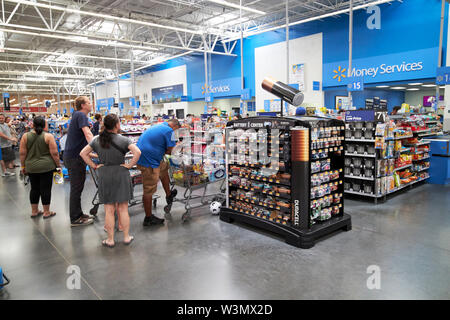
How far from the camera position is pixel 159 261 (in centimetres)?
349

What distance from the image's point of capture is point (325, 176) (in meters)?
4.11

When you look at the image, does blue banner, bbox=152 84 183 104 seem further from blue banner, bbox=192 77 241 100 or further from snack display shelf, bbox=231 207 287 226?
snack display shelf, bbox=231 207 287 226

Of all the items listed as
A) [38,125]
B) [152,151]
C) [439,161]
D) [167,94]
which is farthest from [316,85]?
[167,94]

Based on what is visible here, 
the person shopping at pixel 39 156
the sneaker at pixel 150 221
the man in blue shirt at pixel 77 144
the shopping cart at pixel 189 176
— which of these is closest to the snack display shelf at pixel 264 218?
the shopping cart at pixel 189 176

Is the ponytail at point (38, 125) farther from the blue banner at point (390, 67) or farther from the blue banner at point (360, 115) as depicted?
the blue banner at point (390, 67)

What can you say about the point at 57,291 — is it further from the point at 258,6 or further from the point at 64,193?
the point at 258,6

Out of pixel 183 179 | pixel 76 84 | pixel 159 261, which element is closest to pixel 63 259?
pixel 159 261

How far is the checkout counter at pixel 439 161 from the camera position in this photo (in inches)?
274

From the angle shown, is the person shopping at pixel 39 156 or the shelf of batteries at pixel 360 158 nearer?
the person shopping at pixel 39 156

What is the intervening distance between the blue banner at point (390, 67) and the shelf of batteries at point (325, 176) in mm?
7306

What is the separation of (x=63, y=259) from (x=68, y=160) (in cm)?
153

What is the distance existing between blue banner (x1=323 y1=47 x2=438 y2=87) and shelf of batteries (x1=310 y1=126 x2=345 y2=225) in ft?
24.0

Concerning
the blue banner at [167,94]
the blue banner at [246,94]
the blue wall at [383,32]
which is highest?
the blue wall at [383,32]
